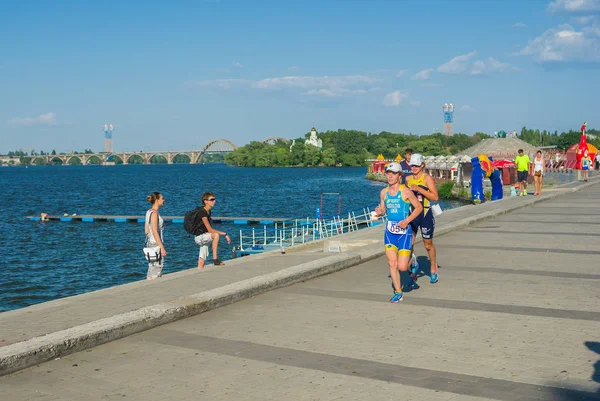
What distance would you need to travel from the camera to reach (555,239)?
15.7 meters

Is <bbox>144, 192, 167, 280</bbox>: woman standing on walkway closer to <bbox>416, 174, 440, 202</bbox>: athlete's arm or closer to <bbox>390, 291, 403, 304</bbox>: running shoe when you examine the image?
<bbox>390, 291, 403, 304</bbox>: running shoe

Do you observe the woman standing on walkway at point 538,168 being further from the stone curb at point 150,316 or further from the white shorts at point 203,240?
the white shorts at point 203,240

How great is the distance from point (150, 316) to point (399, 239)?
326 centimetres

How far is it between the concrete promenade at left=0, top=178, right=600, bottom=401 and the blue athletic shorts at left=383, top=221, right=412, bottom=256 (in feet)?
2.33

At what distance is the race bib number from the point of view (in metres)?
9.14

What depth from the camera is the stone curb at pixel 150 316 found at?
21.8 feet

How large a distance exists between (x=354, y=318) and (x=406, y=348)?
4.49ft

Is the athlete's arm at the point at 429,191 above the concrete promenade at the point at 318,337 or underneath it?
above

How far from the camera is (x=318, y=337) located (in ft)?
24.8

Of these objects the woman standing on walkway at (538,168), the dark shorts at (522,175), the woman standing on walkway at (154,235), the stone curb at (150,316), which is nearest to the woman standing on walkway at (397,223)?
the stone curb at (150,316)

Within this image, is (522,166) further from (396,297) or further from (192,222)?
(396,297)

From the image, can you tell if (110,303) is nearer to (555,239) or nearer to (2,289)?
(555,239)

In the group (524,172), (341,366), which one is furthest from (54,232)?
(341,366)

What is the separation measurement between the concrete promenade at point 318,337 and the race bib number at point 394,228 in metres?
0.93
